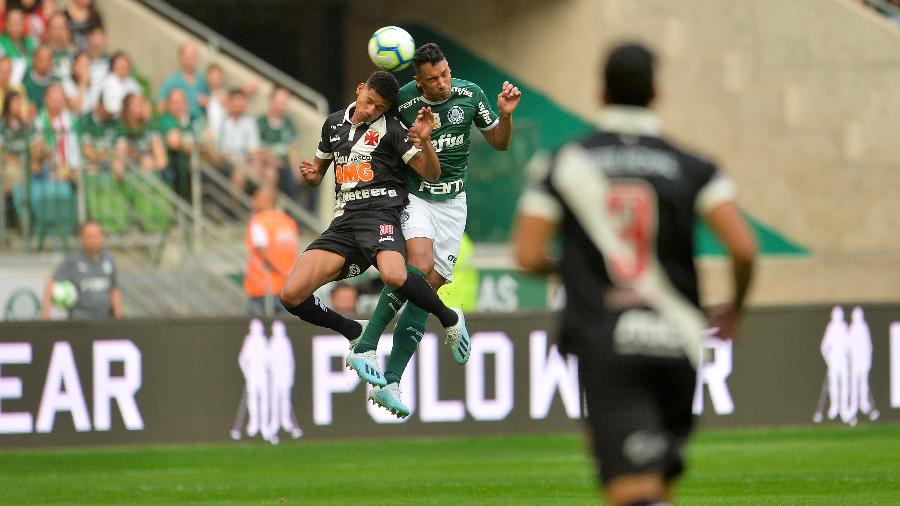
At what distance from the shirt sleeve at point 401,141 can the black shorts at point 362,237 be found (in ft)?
1.41

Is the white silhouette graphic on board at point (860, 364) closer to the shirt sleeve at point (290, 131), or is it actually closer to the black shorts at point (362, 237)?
the shirt sleeve at point (290, 131)

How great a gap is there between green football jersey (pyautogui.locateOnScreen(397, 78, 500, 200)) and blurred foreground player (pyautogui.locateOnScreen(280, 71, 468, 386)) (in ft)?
0.52

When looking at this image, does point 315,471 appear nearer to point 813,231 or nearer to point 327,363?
point 327,363

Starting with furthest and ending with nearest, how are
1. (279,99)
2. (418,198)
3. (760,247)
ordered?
(760,247)
(279,99)
(418,198)

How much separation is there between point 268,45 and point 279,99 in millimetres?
6952

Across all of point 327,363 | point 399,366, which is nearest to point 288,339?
point 327,363

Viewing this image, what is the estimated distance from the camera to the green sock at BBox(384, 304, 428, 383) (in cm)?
1070

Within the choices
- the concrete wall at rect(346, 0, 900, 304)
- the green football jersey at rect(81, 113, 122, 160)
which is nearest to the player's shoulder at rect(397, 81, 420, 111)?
the green football jersey at rect(81, 113, 122, 160)

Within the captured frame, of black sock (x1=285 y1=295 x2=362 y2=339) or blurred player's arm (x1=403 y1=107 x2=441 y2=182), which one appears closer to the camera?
blurred player's arm (x1=403 y1=107 x2=441 y2=182)

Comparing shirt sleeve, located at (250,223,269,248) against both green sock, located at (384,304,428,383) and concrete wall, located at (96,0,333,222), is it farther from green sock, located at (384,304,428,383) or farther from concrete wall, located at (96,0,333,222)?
green sock, located at (384,304,428,383)

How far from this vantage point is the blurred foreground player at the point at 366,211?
10203 millimetres

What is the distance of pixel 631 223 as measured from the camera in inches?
235

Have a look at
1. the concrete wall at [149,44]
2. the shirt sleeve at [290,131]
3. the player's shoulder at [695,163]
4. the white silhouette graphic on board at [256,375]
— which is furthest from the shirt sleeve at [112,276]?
the player's shoulder at [695,163]

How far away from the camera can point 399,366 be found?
10664mm
